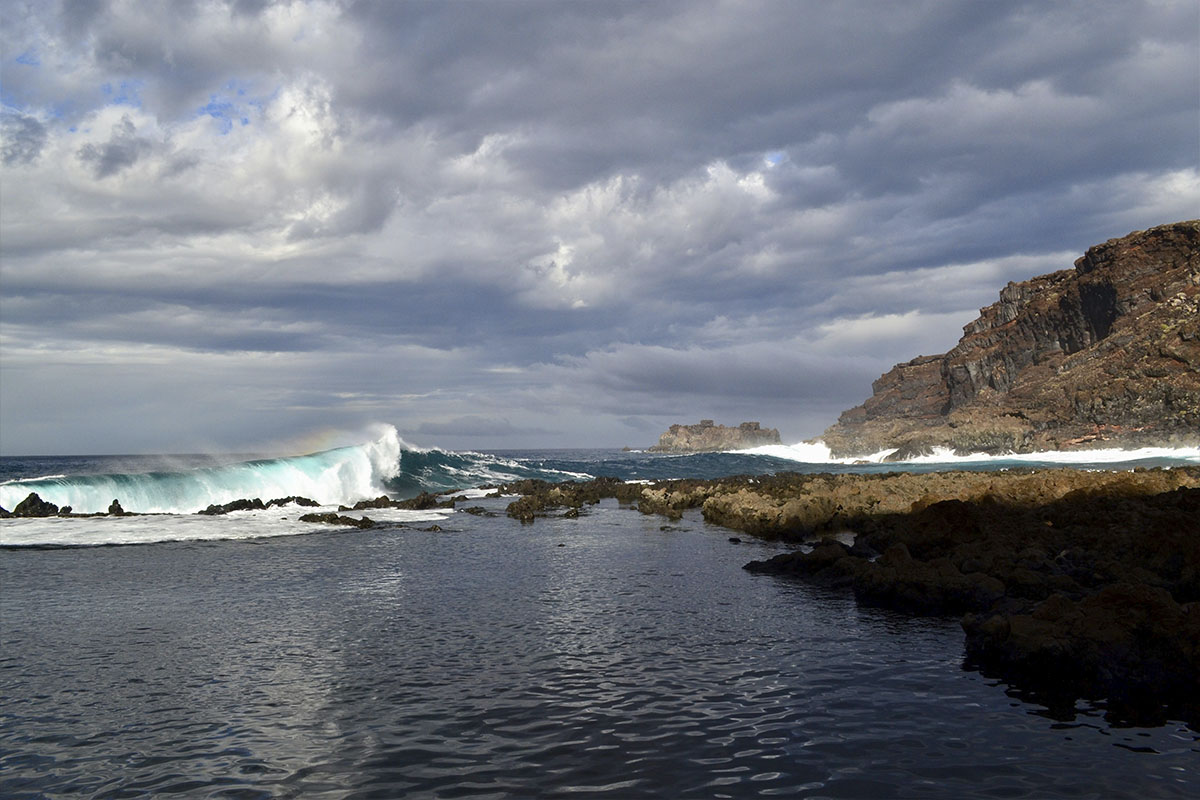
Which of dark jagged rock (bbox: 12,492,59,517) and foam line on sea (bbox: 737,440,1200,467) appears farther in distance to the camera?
foam line on sea (bbox: 737,440,1200,467)

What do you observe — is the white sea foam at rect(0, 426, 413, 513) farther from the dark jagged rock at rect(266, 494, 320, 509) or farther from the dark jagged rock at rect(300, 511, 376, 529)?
the dark jagged rock at rect(300, 511, 376, 529)

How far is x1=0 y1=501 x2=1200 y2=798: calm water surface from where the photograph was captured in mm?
7695

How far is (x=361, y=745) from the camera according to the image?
8.69m

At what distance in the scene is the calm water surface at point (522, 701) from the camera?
7.70 metres

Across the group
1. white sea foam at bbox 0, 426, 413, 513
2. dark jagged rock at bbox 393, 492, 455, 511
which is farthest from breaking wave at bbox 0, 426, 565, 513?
dark jagged rock at bbox 393, 492, 455, 511

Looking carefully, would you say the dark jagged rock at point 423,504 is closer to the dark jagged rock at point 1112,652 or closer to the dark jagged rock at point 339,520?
the dark jagged rock at point 339,520

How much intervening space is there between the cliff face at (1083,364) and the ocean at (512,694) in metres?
93.2

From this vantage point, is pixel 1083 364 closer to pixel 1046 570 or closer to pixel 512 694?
pixel 1046 570

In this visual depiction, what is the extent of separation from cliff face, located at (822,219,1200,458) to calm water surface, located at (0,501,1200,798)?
95.3 metres

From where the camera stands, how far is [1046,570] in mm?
16422

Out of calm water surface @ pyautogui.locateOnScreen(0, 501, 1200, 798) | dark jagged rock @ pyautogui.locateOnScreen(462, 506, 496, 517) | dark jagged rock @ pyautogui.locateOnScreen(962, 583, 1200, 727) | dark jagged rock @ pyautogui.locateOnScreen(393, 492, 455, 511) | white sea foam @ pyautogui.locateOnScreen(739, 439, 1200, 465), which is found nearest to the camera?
calm water surface @ pyautogui.locateOnScreen(0, 501, 1200, 798)

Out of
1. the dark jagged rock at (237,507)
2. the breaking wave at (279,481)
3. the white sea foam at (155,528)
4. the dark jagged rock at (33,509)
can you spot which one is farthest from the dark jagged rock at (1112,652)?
the breaking wave at (279,481)

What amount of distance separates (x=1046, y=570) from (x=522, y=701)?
43.2 feet

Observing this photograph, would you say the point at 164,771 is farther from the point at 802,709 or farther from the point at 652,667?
the point at 802,709
